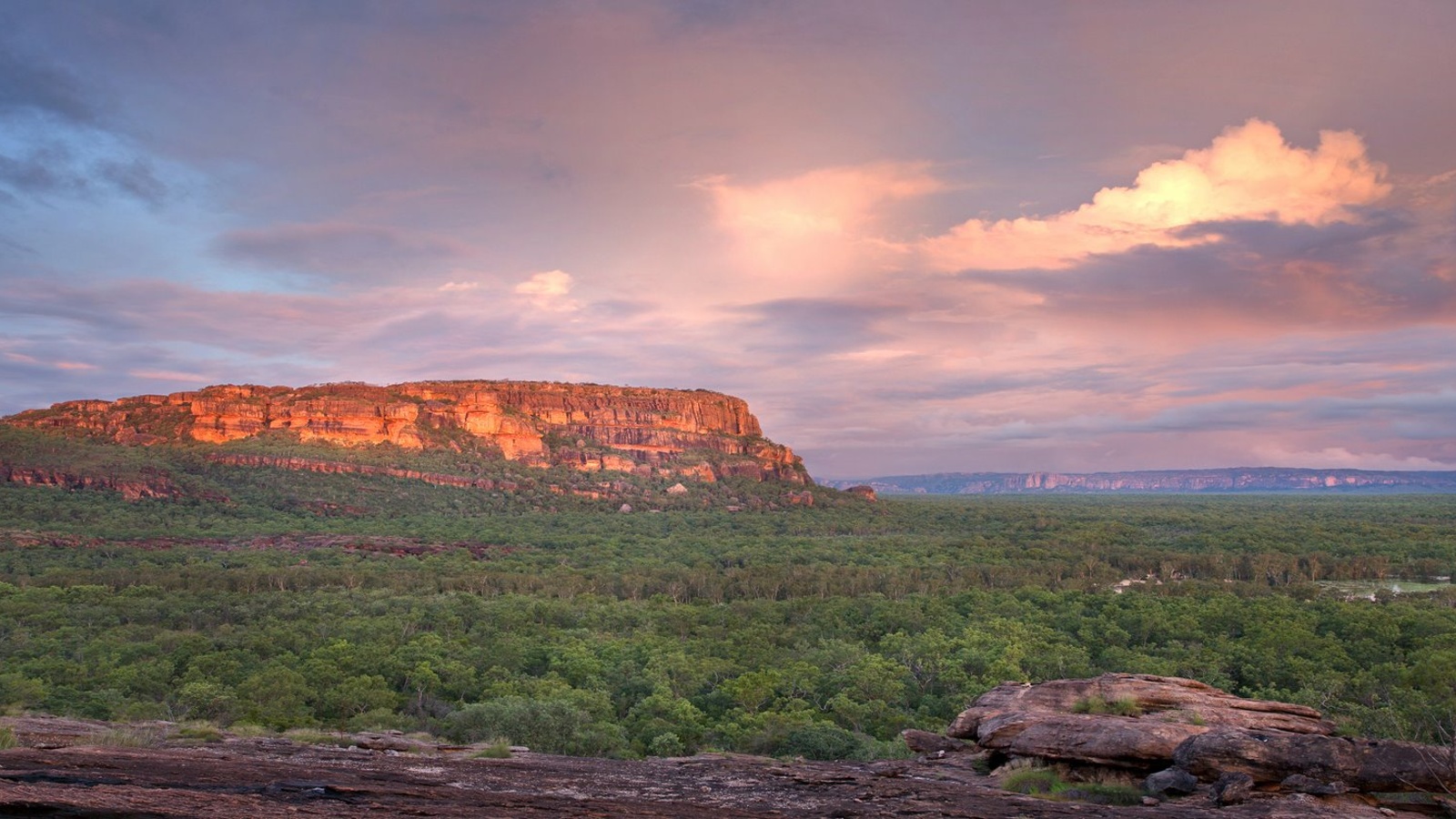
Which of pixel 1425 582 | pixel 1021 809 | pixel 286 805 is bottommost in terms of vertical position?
pixel 1425 582

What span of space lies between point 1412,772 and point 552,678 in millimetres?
34344

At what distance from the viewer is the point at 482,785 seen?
11883mm

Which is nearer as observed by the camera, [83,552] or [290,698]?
[290,698]

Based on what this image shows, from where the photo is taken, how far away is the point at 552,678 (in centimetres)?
3894

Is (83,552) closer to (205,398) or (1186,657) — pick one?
(205,398)

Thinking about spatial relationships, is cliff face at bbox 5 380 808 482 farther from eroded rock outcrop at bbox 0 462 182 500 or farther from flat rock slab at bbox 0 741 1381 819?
flat rock slab at bbox 0 741 1381 819

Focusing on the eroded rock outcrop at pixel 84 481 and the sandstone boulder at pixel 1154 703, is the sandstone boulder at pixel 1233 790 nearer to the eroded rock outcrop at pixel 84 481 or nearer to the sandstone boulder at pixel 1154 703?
the sandstone boulder at pixel 1154 703

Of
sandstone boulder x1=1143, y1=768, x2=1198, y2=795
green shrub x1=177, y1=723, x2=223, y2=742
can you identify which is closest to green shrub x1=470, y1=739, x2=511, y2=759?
green shrub x1=177, y1=723, x2=223, y2=742

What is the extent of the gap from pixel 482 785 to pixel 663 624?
45.9 m

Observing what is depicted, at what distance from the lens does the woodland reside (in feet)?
109

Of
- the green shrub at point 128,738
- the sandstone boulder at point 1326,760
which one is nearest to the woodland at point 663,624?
the green shrub at point 128,738

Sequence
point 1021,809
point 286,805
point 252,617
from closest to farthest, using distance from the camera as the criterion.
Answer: point 286,805 → point 1021,809 → point 252,617

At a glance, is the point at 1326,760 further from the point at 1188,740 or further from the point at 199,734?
the point at 199,734

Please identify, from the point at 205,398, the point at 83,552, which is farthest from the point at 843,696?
the point at 205,398
